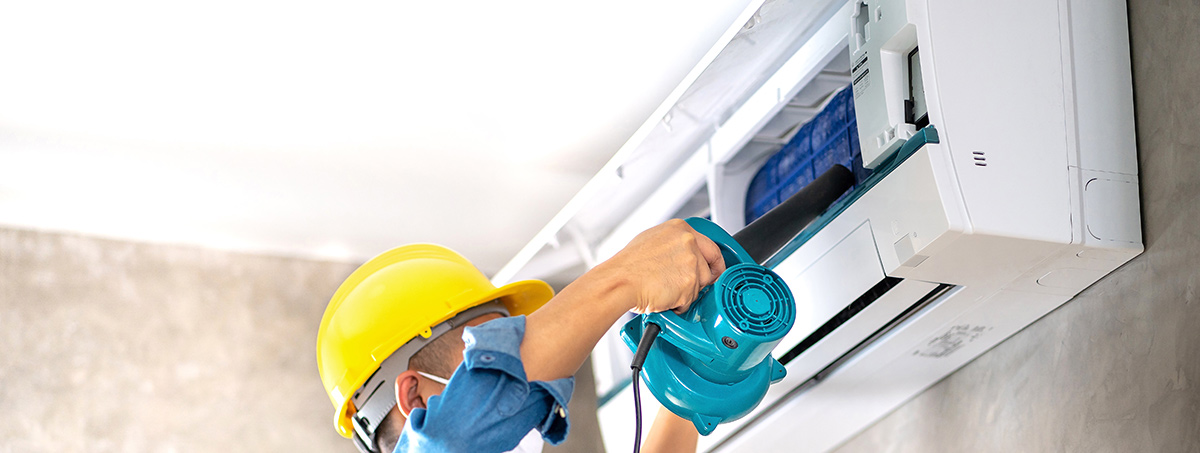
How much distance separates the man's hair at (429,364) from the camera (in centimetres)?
131

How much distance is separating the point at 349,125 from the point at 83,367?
43.1 inches

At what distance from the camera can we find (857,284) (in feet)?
3.81

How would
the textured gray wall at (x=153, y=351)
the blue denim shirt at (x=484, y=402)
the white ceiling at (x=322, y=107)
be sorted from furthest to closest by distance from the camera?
the textured gray wall at (x=153, y=351), the white ceiling at (x=322, y=107), the blue denim shirt at (x=484, y=402)

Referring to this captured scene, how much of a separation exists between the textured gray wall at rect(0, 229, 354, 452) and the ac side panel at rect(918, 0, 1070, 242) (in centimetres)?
192

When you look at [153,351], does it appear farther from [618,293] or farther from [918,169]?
[918,169]

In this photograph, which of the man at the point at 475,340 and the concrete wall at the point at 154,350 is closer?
the man at the point at 475,340

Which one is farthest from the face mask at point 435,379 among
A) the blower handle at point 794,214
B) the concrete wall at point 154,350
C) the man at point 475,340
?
the concrete wall at point 154,350

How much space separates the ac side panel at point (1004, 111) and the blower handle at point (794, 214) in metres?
0.26

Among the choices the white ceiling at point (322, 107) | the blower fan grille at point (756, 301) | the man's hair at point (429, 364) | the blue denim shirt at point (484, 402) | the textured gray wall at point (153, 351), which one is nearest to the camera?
the blue denim shirt at point (484, 402)

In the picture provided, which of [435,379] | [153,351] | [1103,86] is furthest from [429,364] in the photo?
[153,351]

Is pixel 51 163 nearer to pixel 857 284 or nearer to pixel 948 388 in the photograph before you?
pixel 857 284

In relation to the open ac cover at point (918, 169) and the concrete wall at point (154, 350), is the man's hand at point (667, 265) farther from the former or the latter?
the concrete wall at point (154, 350)

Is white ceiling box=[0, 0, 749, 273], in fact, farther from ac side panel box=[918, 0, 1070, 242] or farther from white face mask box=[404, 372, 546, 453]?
white face mask box=[404, 372, 546, 453]

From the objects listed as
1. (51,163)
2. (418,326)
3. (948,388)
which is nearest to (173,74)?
(51,163)
